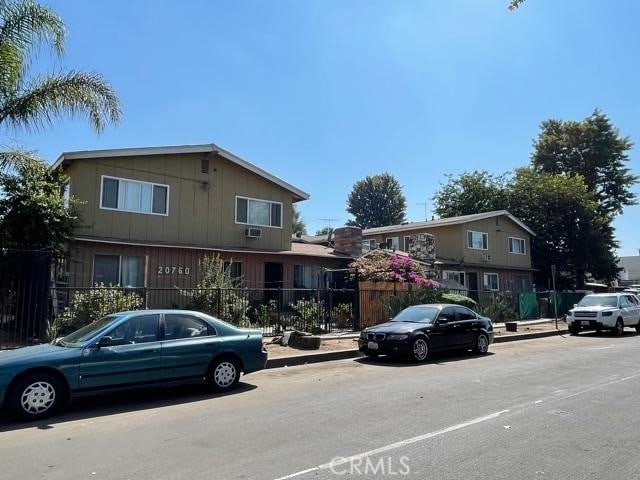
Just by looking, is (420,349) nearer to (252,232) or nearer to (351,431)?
(351,431)

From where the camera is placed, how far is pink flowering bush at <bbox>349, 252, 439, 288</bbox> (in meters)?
20.0

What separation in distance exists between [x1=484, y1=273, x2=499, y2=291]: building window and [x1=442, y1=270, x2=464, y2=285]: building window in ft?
6.97

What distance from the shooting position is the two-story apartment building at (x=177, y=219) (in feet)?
57.3

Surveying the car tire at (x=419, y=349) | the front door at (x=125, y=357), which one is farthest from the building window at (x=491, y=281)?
the front door at (x=125, y=357)

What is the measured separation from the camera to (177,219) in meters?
19.5

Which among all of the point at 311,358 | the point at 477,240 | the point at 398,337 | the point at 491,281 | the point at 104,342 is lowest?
the point at 311,358

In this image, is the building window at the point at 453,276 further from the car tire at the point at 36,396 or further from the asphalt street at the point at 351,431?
the car tire at the point at 36,396

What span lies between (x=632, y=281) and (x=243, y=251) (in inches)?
3277

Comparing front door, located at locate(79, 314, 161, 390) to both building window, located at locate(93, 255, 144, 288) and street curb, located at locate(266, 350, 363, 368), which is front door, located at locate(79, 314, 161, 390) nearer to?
street curb, located at locate(266, 350, 363, 368)

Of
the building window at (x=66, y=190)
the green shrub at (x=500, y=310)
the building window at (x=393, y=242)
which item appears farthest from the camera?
the building window at (x=393, y=242)

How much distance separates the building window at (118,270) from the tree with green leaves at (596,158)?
4040 centimetres

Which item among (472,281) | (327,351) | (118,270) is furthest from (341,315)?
(472,281)

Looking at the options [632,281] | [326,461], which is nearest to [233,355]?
[326,461]

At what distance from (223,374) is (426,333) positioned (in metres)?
5.71
